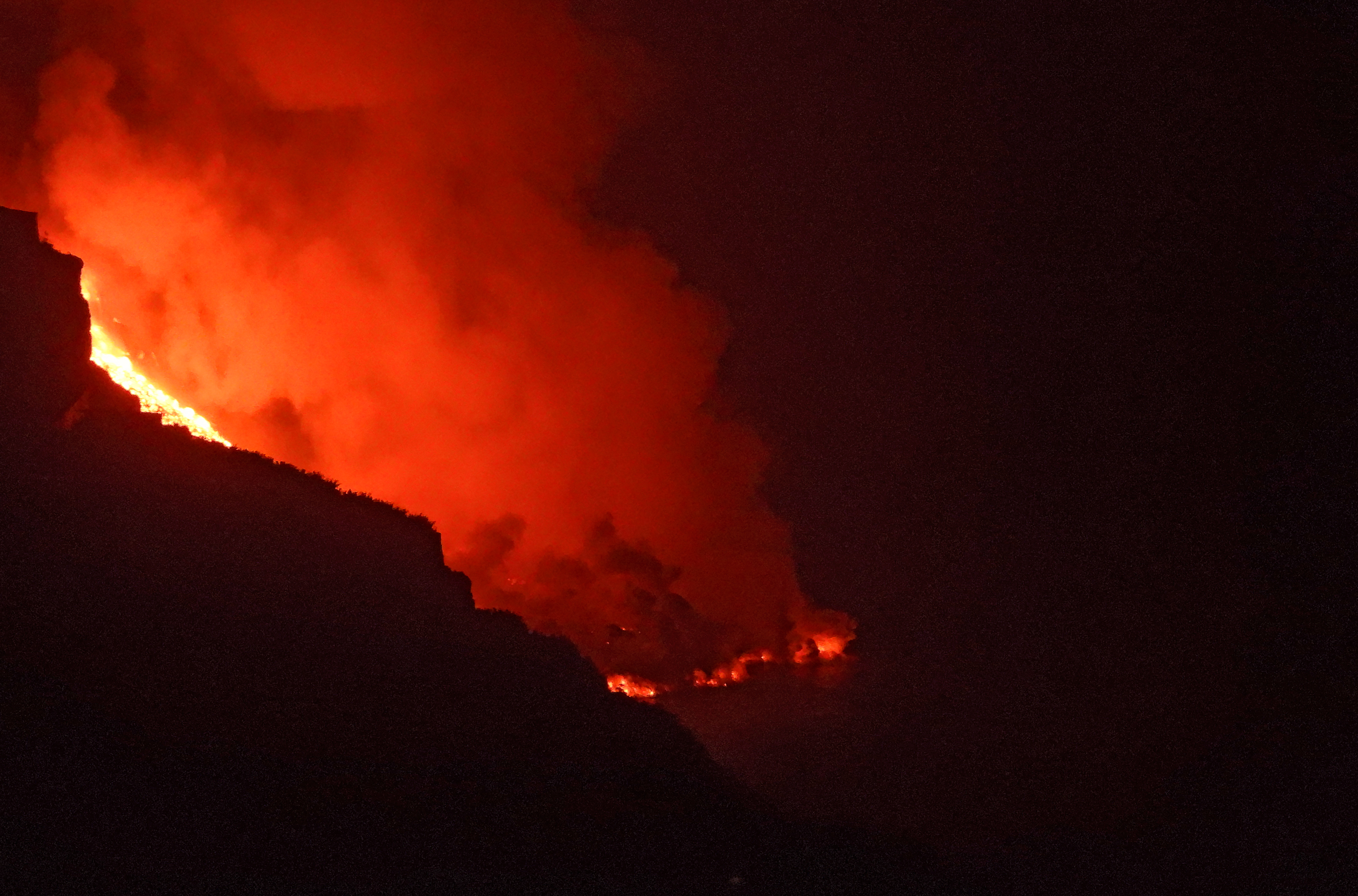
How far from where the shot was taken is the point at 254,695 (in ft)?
22.9

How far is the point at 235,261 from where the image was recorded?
16.7 m

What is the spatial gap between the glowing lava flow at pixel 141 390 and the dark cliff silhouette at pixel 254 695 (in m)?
0.19

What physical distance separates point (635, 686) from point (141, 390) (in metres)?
7.89

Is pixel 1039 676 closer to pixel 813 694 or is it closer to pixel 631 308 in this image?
pixel 813 694

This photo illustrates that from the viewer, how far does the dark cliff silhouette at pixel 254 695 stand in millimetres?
6215

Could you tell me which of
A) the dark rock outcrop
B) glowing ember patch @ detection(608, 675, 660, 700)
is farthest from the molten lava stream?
the dark rock outcrop

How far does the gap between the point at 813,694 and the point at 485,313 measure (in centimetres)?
887

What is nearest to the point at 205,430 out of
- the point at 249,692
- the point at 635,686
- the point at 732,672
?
the point at 249,692

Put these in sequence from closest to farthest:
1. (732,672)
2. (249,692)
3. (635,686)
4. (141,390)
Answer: (249,692) → (141,390) → (635,686) → (732,672)

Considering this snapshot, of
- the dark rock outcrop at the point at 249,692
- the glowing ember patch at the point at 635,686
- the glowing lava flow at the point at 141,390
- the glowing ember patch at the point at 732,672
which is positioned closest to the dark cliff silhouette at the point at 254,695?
the dark rock outcrop at the point at 249,692

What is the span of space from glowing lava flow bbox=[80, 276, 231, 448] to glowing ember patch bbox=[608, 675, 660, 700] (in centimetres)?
666

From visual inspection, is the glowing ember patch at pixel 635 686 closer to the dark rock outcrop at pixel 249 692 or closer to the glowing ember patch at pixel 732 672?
the glowing ember patch at pixel 732 672

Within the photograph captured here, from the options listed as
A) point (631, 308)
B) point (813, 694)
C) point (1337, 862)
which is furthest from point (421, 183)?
point (1337, 862)

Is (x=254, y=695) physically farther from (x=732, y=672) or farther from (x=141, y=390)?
(x=732, y=672)
